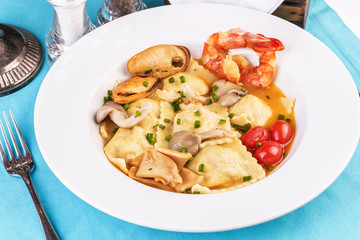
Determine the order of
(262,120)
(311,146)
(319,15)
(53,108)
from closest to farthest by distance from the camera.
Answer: (311,146) < (53,108) < (262,120) < (319,15)

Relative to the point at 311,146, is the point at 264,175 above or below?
below

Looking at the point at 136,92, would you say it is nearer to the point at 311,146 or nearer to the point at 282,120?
the point at 282,120

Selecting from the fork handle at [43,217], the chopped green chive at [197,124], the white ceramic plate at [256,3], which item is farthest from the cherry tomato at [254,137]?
the fork handle at [43,217]

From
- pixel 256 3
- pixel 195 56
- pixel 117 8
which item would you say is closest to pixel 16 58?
pixel 117 8

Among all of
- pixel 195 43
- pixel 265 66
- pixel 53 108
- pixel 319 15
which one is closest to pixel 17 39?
pixel 53 108

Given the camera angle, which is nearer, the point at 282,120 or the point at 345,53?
the point at 282,120

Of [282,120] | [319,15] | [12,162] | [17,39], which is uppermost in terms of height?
[319,15]
